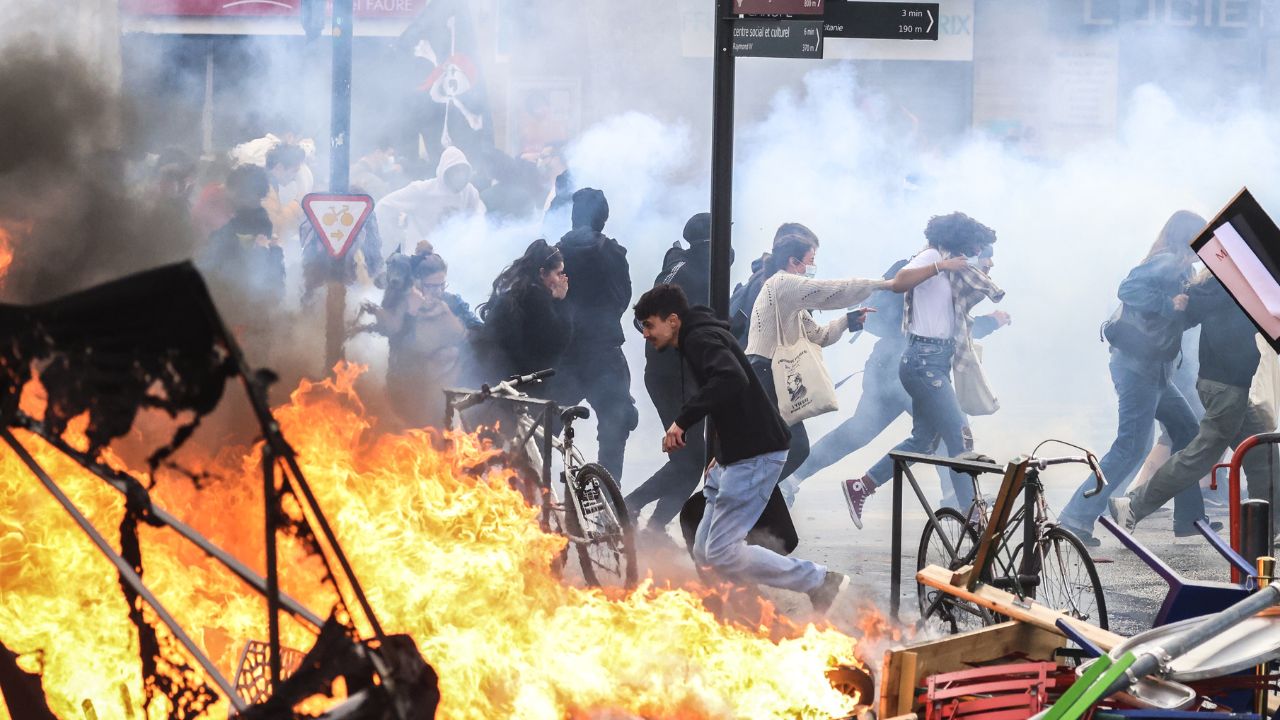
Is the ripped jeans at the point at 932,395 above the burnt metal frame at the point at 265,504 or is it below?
below

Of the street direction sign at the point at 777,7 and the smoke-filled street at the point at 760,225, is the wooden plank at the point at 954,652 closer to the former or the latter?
the smoke-filled street at the point at 760,225

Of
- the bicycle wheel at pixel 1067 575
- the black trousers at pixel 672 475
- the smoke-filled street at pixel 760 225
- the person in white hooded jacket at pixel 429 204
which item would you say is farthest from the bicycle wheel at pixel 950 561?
the person in white hooded jacket at pixel 429 204

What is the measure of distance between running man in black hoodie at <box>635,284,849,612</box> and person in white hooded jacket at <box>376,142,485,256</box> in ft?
10.1

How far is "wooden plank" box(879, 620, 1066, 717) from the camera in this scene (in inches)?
176

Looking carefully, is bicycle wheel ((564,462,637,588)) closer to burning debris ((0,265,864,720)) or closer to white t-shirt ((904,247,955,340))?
burning debris ((0,265,864,720))

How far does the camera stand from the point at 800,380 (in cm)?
913

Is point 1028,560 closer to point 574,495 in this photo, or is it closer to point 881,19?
point 574,495

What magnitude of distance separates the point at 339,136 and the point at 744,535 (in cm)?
434

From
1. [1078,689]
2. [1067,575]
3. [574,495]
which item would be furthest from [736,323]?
[1078,689]

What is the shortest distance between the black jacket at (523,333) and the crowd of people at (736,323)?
1 centimetres

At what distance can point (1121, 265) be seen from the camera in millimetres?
9422

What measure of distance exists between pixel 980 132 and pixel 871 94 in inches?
34.1

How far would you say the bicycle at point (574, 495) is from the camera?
299 inches

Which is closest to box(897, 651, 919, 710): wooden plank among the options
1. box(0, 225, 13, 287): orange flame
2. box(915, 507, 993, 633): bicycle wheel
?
box(915, 507, 993, 633): bicycle wheel
